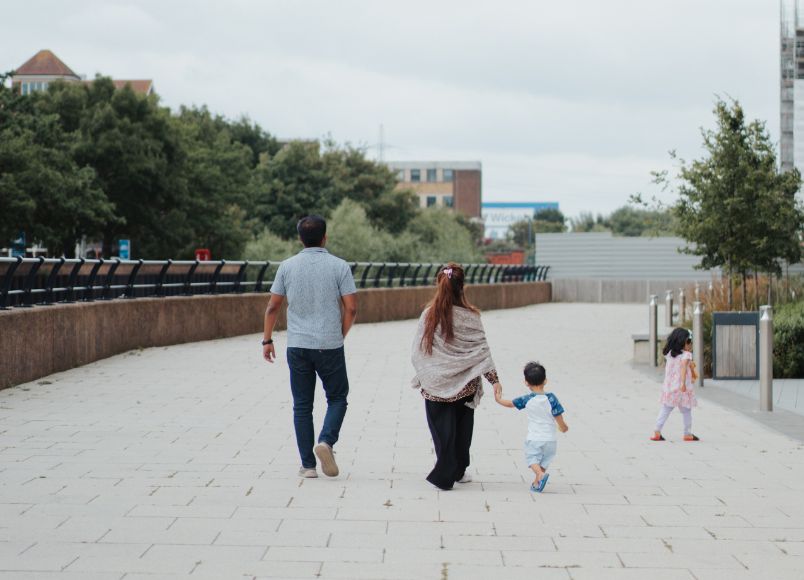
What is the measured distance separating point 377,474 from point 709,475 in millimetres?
2092

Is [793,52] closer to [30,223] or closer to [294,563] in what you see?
[30,223]

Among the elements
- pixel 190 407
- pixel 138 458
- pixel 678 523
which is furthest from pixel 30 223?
pixel 678 523

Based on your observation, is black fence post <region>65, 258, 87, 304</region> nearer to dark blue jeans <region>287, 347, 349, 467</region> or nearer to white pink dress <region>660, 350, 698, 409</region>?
white pink dress <region>660, 350, 698, 409</region>

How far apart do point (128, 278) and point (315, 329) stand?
11502mm

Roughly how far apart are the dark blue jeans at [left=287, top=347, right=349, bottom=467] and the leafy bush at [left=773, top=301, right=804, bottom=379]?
985 centimetres

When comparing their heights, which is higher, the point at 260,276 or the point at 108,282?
the point at 108,282

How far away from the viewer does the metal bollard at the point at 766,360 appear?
11.7 meters

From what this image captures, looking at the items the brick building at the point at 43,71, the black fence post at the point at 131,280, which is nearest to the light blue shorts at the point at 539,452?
the black fence post at the point at 131,280

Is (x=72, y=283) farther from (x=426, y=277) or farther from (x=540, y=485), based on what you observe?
(x=426, y=277)

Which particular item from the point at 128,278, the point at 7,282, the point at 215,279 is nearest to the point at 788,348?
the point at 128,278

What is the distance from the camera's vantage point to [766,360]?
11.7m

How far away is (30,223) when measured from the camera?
45.3m

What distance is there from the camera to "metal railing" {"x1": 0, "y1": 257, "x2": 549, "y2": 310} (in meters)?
14.3

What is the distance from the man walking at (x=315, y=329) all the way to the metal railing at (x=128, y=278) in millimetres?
6581
